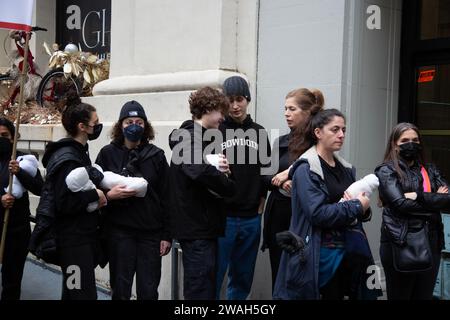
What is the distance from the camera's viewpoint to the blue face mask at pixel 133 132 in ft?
14.8

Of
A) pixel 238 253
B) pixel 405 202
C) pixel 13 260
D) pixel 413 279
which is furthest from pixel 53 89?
pixel 413 279

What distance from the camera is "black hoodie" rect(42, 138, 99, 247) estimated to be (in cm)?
421

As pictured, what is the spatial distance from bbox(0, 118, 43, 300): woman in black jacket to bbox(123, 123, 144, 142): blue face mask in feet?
4.17

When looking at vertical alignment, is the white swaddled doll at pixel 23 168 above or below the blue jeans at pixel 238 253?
above

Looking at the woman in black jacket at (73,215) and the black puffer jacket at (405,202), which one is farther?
the woman in black jacket at (73,215)

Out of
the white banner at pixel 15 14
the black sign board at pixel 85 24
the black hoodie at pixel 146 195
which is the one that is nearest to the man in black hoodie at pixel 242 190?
the black hoodie at pixel 146 195

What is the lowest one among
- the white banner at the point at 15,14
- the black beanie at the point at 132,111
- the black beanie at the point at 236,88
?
the black beanie at the point at 132,111

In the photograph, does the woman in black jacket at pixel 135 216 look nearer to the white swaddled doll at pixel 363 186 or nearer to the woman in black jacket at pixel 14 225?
the woman in black jacket at pixel 14 225

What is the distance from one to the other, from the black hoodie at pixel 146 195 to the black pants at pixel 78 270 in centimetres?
35

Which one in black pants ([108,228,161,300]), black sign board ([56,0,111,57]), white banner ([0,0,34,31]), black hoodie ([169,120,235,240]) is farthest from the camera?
black sign board ([56,0,111,57])

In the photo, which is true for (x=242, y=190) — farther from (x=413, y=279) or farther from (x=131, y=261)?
(x=413, y=279)

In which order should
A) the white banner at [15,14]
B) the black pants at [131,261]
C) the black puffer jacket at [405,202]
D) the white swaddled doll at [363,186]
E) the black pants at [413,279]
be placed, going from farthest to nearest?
1. the white banner at [15,14]
2. the black pants at [131,261]
3. the black pants at [413,279]
4. the black puffer jacket at [405,202]
5. the white swaddled doll at [363,186]

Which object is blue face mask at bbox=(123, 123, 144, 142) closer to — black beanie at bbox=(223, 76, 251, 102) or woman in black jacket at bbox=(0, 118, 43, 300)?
black beanie at bbox=(223, 76, 251, 102)

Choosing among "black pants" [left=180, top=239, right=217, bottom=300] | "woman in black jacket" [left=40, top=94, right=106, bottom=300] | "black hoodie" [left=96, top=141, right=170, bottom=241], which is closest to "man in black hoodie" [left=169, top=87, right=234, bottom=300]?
"black pants" [left=180, top=239, right=217, bottom=300]
